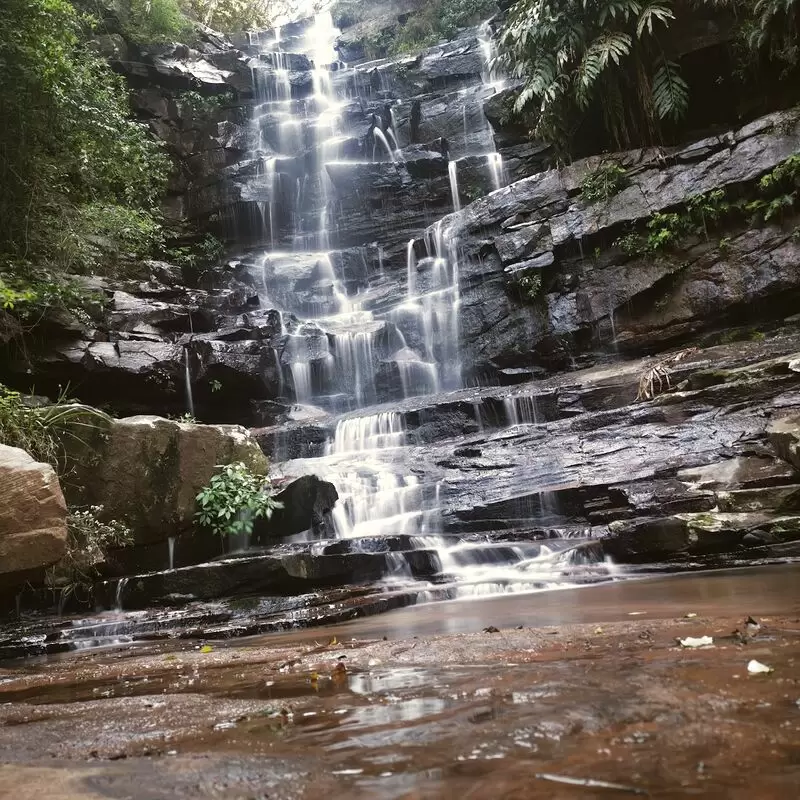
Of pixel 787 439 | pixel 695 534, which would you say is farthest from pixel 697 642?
pixel 787 439

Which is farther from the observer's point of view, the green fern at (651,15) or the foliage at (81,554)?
the green fern at (651,15)

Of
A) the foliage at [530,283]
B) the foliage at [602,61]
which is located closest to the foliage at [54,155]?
the foliage at [530,283]

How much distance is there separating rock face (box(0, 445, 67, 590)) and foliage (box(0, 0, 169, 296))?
5.69m

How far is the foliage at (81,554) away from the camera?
22.4 feet

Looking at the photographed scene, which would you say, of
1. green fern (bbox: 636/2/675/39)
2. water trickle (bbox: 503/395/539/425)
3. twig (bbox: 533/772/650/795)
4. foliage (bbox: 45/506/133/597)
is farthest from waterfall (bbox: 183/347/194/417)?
twig (bbox: 533/772/650/795)

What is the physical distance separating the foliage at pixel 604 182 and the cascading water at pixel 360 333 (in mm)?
3384

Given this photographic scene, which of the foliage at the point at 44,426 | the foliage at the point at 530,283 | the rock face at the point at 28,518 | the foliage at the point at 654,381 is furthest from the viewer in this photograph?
the foliage at the point at 530,283

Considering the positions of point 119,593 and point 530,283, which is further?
point 530,283

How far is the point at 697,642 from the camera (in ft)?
7.40

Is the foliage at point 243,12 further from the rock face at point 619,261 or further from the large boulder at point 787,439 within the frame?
the large boulder at point 787,439

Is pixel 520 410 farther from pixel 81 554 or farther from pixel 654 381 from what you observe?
pixel 81 554

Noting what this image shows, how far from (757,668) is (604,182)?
14.3 metres

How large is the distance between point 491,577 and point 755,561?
8.18 ft

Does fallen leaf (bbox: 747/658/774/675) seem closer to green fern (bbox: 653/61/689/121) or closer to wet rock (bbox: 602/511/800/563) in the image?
wet rock (bbox: 602/511/800/563)
